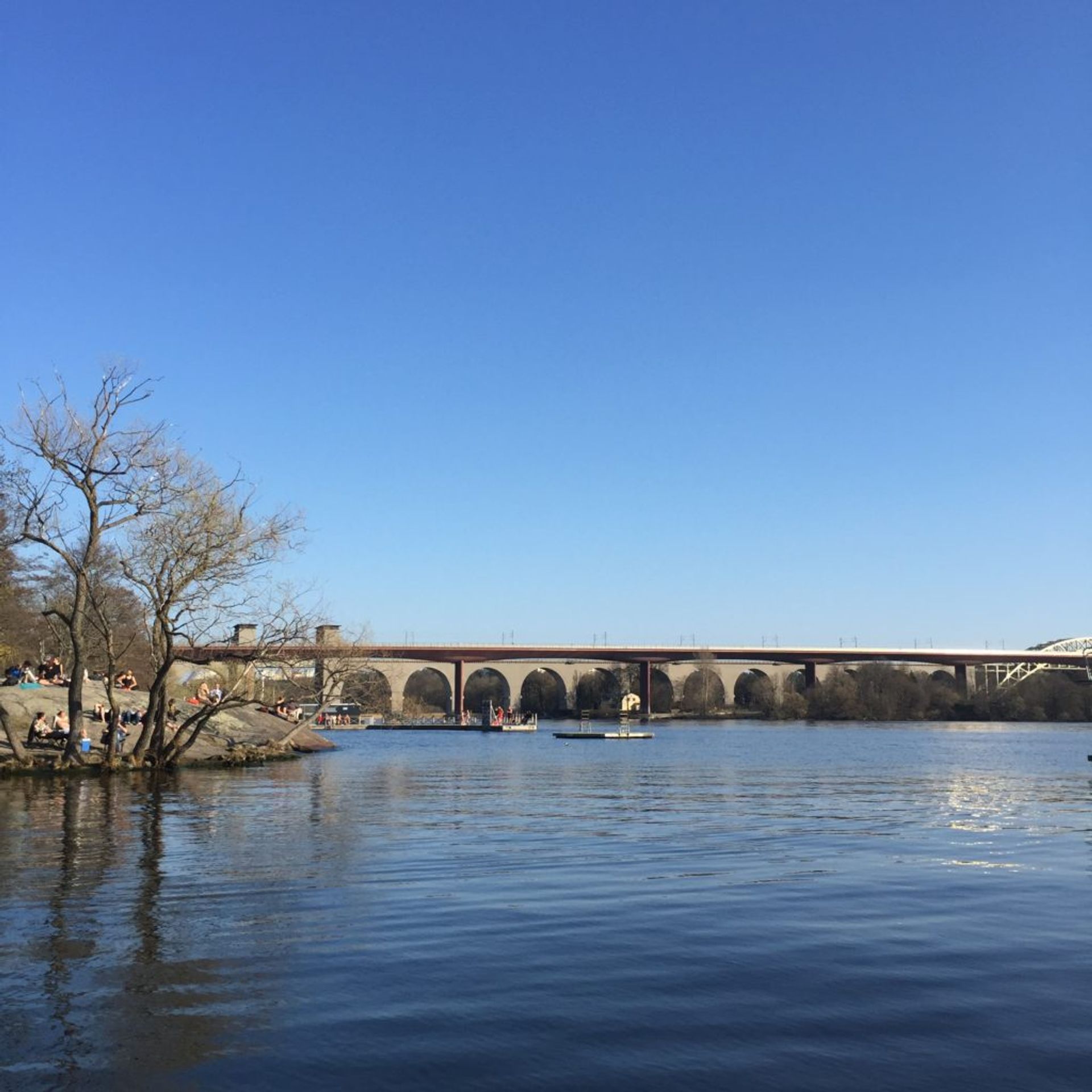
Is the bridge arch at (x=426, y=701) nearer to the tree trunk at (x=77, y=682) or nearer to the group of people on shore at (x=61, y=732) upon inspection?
the group of people on shore at (x=61, y=732)

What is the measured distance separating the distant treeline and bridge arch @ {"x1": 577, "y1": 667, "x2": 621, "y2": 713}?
25252 millimetres

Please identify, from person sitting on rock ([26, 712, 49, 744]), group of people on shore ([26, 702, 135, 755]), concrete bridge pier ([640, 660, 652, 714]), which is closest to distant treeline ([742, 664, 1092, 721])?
concrete bridge pier ([640, 660, 652, 714])

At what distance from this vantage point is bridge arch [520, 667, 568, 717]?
16862 cm

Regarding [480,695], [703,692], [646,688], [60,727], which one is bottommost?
[480,695]

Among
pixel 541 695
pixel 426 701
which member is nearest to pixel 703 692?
pixel 541 695

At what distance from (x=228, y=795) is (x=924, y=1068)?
80.7ft

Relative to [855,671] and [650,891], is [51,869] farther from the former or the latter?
[855,671]

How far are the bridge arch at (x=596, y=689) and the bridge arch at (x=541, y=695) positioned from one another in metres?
3.81

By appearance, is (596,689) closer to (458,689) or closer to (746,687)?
(746,687)

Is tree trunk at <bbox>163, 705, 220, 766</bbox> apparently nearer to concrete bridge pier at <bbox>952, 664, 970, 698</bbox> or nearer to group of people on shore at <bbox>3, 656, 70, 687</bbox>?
group of people on shore at <bbox>3, 656, 70, 687</bbox>

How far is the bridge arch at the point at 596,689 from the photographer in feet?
538

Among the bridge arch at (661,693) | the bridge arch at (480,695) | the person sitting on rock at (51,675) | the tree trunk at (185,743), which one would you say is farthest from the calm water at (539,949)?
the bridge arch at (480,695)

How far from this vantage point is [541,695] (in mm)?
172125

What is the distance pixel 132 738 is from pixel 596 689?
128 meters
